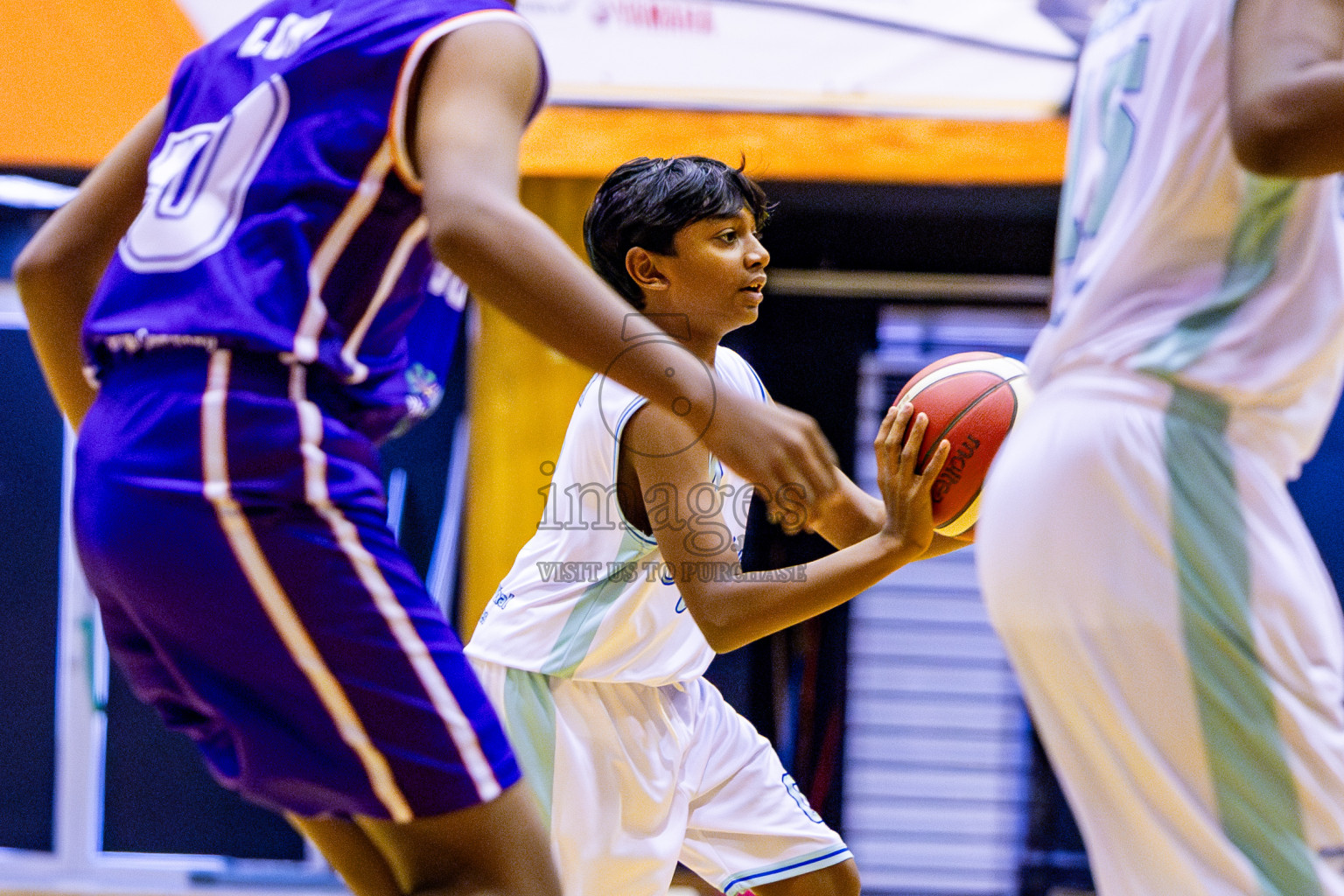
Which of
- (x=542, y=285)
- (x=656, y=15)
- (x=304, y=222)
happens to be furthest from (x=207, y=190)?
(x=656, y=15)

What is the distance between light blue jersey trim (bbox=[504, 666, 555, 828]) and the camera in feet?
7.60

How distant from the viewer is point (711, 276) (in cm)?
246

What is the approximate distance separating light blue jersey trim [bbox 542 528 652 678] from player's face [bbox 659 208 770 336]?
461 mm

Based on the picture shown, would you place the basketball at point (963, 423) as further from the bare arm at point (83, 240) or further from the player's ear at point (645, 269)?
the bare arm at point (83, 240)

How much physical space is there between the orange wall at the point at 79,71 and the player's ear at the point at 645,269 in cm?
301

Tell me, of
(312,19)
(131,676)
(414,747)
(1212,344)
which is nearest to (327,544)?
(414,747)

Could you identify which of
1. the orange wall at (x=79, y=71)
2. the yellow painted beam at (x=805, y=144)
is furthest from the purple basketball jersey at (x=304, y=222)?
the orange wall at (x=79, y=71)

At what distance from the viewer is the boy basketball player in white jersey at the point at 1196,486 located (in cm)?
137

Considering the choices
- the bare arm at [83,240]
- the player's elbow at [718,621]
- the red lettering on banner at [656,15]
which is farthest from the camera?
the red lettering on banner at [656,15]

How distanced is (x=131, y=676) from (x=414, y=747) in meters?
0.40

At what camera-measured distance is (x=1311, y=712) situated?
138 cm

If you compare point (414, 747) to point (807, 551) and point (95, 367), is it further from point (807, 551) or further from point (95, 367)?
point (807, 551)

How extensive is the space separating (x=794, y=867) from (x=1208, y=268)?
146 cm

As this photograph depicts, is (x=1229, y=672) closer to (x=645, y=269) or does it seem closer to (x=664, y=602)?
(x=664, y=602)
